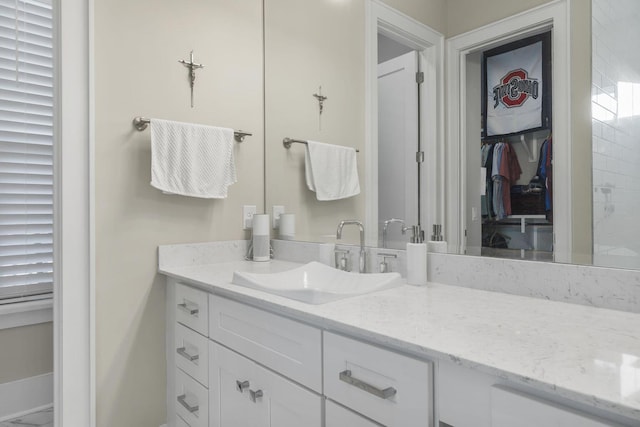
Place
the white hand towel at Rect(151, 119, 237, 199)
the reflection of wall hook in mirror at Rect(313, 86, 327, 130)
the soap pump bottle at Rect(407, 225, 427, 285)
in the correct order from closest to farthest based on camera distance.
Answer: the soap pump bottle at Rect(407, 225, 427, 285), the white hand towel at Rect(151, 119, 237, 199), the reflection of wall hook in mirror at Rect(313, 86, 327, 130)

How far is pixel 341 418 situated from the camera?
0.89m

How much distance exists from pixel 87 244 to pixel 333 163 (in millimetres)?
1038

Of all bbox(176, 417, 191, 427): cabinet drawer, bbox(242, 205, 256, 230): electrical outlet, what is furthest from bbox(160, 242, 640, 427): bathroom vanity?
bbox(242, 205, 256, 230): electrical outlet

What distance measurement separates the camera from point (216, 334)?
1.34m

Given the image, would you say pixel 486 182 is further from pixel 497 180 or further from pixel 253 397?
pixel 253 397

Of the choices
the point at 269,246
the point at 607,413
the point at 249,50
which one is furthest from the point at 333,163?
the point at 607,413

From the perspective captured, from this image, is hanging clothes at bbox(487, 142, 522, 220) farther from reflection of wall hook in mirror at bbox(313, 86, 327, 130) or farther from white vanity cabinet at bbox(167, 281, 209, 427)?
white vanity cabinet at bbox(167, 281, 209, 427)

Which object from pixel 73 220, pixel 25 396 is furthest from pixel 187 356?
pixel 25 396

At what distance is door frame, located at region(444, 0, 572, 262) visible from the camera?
1.04 meters

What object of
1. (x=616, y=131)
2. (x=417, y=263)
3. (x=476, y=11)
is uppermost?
(x=476, y=11)

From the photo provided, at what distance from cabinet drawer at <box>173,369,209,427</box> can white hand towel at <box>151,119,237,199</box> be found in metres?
0.76

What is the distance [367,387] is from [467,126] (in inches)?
32.7

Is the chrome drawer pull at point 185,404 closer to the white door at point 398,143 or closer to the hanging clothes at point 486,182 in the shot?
the white door at point 398,143


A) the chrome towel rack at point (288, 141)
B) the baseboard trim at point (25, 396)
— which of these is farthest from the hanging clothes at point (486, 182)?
the baseboard trim at point (25, 396)
